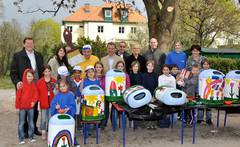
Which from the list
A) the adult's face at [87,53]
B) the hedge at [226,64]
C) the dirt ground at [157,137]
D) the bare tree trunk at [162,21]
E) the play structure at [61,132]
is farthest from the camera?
the hedge at [226,64]

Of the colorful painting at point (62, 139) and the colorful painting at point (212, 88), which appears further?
the colorful painting at point (212, 88)

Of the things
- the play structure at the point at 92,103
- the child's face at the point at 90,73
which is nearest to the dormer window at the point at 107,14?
the child's face at the point at 90,73

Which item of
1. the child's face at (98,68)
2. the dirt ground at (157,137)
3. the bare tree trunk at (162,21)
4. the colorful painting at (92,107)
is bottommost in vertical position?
the dirt ground at (157,137)

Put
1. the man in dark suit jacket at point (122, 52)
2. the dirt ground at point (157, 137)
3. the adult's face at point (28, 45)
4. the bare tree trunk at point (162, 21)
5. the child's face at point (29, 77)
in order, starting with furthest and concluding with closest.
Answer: the bare tree trunk at point (162, 21) → the man in dark suit jacket at point (122, 52) → the adult's face at point (28, 45) → the dirt ground at point (157, 137) → the child's face at point (29, 77)

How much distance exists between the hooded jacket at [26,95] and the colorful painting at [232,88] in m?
3.65

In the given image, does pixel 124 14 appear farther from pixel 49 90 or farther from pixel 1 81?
pixel 1 81

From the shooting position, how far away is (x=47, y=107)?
7.52m

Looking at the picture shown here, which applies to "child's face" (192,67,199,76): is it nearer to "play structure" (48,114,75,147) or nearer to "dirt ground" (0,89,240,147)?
"dirt ground" (0,89,240,147)

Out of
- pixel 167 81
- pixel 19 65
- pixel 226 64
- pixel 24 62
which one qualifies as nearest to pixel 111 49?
pixel 167 81

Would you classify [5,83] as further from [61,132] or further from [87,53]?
[61,132]

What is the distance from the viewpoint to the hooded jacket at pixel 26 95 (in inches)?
289

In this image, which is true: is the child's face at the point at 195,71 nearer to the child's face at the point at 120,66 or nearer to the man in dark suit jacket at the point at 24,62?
the child's face at the point at 120,66

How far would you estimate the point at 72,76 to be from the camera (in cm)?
800

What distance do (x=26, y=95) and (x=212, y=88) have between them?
3.50 m
